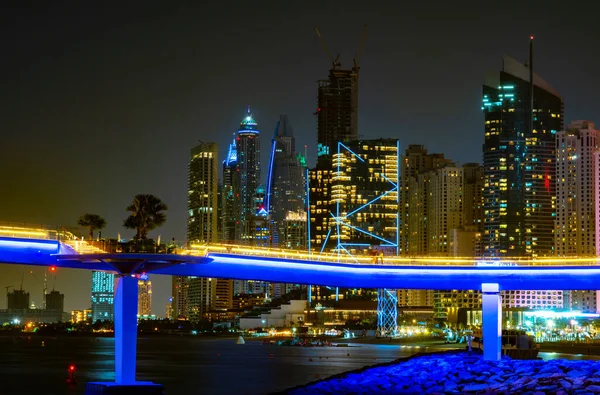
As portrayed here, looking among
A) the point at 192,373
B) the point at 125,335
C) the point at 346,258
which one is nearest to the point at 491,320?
the point at 346,258

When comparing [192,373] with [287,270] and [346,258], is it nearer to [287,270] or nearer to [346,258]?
[346,258]

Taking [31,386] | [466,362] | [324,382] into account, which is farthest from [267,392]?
[31,386]

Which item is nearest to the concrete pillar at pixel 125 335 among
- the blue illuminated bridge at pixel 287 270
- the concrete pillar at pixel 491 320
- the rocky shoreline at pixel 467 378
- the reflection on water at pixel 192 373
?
the blue illuminated bridge at pixel 287 270

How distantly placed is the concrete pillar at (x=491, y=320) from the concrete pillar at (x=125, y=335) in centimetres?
2997

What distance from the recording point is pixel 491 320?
3374 inches

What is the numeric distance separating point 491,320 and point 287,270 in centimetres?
1804

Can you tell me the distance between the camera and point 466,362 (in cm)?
8706

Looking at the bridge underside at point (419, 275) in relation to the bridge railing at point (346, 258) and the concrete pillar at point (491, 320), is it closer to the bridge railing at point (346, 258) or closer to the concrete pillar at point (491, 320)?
the concrete pillar at point (491, 320)

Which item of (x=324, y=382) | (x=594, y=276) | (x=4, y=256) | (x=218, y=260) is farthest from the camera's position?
(x=324, y=382)

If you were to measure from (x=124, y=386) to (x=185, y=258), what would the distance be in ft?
30.5

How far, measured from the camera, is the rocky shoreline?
7369cm

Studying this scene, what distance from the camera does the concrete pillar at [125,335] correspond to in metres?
69.9

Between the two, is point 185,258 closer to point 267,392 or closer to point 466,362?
point 267,392

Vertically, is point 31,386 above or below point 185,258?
below
